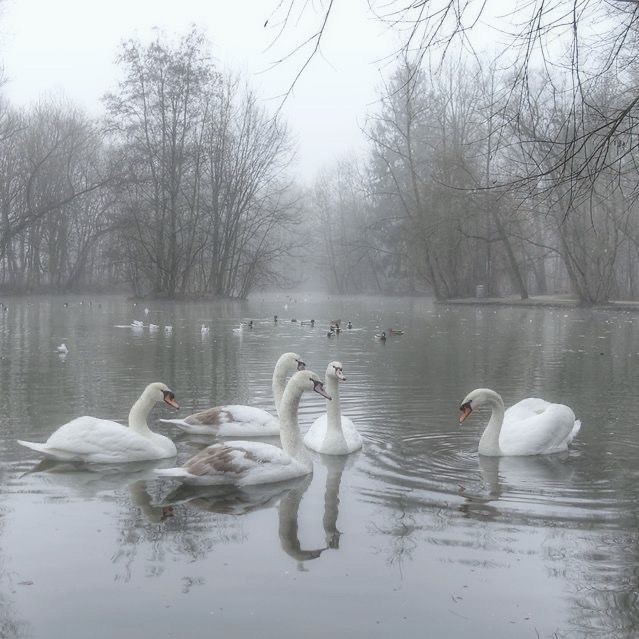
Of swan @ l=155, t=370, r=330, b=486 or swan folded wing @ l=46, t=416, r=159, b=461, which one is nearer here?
swan @ l=155, t=370, r=330, b=486

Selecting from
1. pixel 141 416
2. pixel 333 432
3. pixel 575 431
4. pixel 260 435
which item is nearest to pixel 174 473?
pixel 141 416

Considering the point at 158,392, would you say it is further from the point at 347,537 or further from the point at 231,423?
the point at 347,537

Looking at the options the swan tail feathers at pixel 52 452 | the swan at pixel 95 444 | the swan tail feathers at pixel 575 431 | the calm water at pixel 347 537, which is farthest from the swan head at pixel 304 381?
the swan tail feathers at pixel 575 431

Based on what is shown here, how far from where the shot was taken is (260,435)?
367 inches

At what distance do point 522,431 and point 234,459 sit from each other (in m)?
3.05

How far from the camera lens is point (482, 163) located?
51.3 metres

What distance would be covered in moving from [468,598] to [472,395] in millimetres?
4051

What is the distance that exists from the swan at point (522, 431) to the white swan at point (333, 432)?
108 centimetres

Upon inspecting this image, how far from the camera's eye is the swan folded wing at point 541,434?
8.45m

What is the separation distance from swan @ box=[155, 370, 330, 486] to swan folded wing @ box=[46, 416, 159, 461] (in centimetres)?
85

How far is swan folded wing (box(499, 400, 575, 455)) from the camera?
845cm

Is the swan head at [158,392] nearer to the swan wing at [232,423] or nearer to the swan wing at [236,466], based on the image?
the swan wing at [232,423]

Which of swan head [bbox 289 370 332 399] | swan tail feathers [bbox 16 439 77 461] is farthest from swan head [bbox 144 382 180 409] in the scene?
swan head [bbox 289 370 332 399]

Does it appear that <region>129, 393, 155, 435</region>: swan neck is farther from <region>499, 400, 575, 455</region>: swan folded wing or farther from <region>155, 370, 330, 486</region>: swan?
<region>499, 400, 575, 455</region>: swan folded wing
